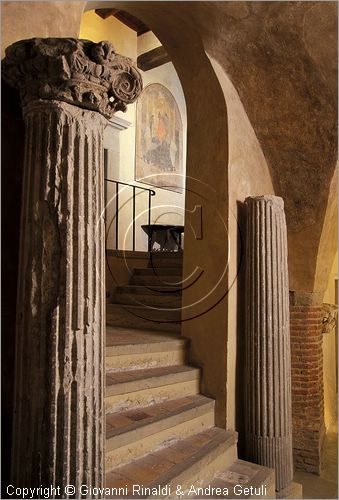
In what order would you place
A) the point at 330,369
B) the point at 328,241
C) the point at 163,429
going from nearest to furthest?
the point at 163,429 → the point at 328,241 → the point at 330,369

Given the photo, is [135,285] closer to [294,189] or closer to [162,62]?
[294,189]

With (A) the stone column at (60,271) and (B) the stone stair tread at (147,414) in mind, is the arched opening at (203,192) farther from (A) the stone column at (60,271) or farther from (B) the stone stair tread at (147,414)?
(A) the stone column at (60,271)

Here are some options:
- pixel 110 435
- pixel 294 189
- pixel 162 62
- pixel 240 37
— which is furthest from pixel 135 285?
pixel 162 62

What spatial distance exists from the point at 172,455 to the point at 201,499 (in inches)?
13.1

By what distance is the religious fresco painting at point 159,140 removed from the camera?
9016 millimetres

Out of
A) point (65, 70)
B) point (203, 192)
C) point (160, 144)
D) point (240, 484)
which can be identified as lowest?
point (240, 484)

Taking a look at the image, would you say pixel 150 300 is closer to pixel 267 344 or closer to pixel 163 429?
pixel 267 344

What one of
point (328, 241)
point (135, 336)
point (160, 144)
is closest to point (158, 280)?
point (135, 336)

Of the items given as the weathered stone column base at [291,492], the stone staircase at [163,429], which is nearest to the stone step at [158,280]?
the stone staircase at [163,429]

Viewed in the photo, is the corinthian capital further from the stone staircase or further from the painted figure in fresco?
the painted figure in fresco

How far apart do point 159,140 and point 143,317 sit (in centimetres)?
601

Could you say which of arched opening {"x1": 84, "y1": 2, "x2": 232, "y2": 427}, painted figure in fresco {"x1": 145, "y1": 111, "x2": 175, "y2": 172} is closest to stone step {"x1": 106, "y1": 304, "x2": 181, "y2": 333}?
arched opening {"x1": 84, "y1": 2, "x2": 232, "y2": 427}

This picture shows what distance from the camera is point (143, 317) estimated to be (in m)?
4.49

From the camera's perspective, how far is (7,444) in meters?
1.94
